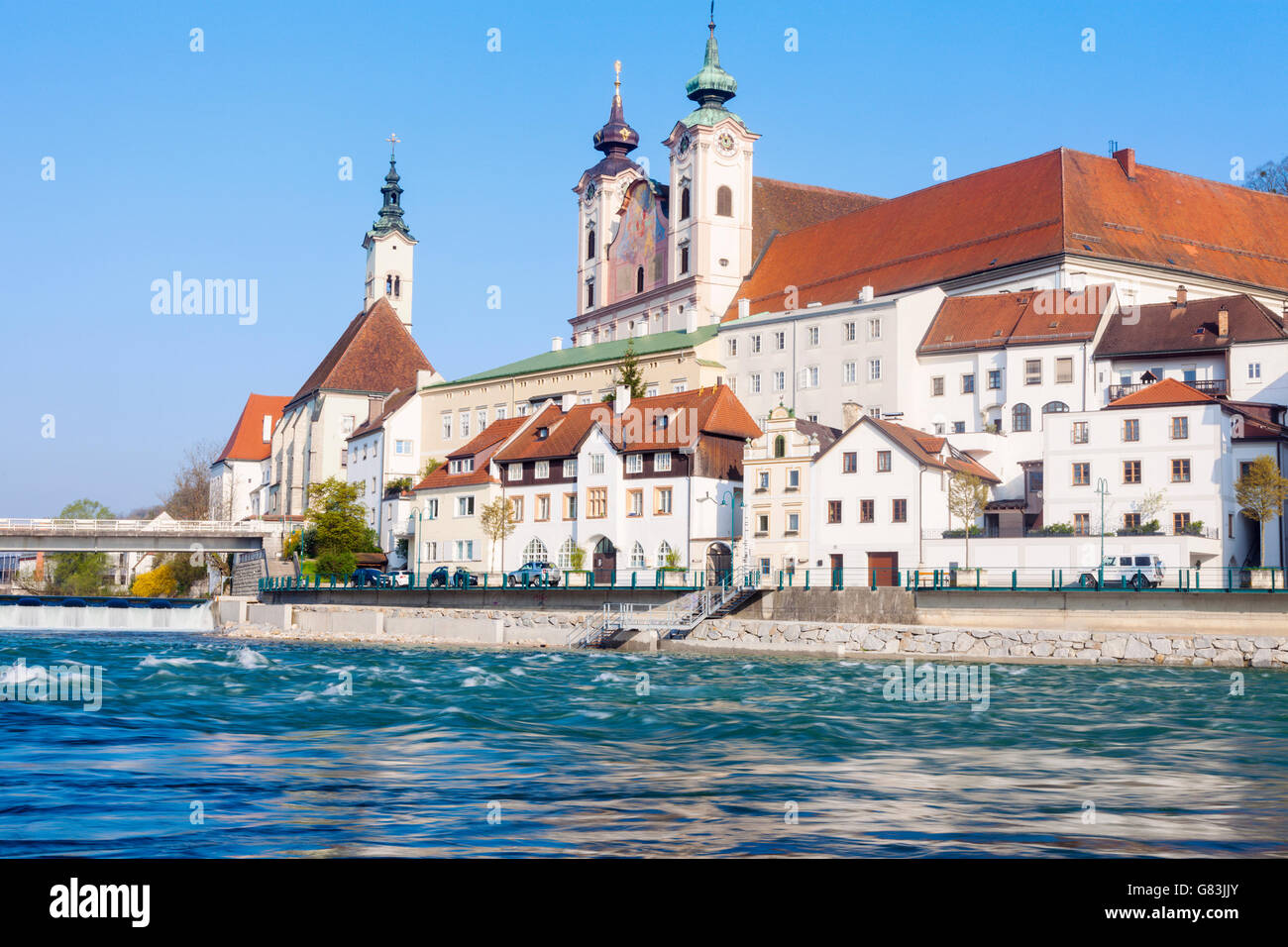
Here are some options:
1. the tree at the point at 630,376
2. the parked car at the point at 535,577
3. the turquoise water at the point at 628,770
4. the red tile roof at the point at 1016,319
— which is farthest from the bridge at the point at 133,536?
the turquoise water at the point at 628,770

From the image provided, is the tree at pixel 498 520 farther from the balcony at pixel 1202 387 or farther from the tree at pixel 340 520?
the balcony at pixel 1202 387

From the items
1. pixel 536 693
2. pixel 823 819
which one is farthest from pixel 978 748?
pixel 536 693

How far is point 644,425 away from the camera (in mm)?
69500

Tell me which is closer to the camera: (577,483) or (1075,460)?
(1075,460)

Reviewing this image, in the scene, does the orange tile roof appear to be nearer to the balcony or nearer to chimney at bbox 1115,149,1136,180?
the balcony

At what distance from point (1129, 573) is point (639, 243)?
221 ft

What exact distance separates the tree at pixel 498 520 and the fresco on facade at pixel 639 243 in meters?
38.2

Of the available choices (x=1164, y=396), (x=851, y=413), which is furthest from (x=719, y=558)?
(x=1164, y=396)

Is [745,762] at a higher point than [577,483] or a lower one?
lower

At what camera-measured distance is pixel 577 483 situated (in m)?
68.8

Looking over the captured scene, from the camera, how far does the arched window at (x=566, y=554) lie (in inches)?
2675

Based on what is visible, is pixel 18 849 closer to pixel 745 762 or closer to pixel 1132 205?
pixel 745 762
